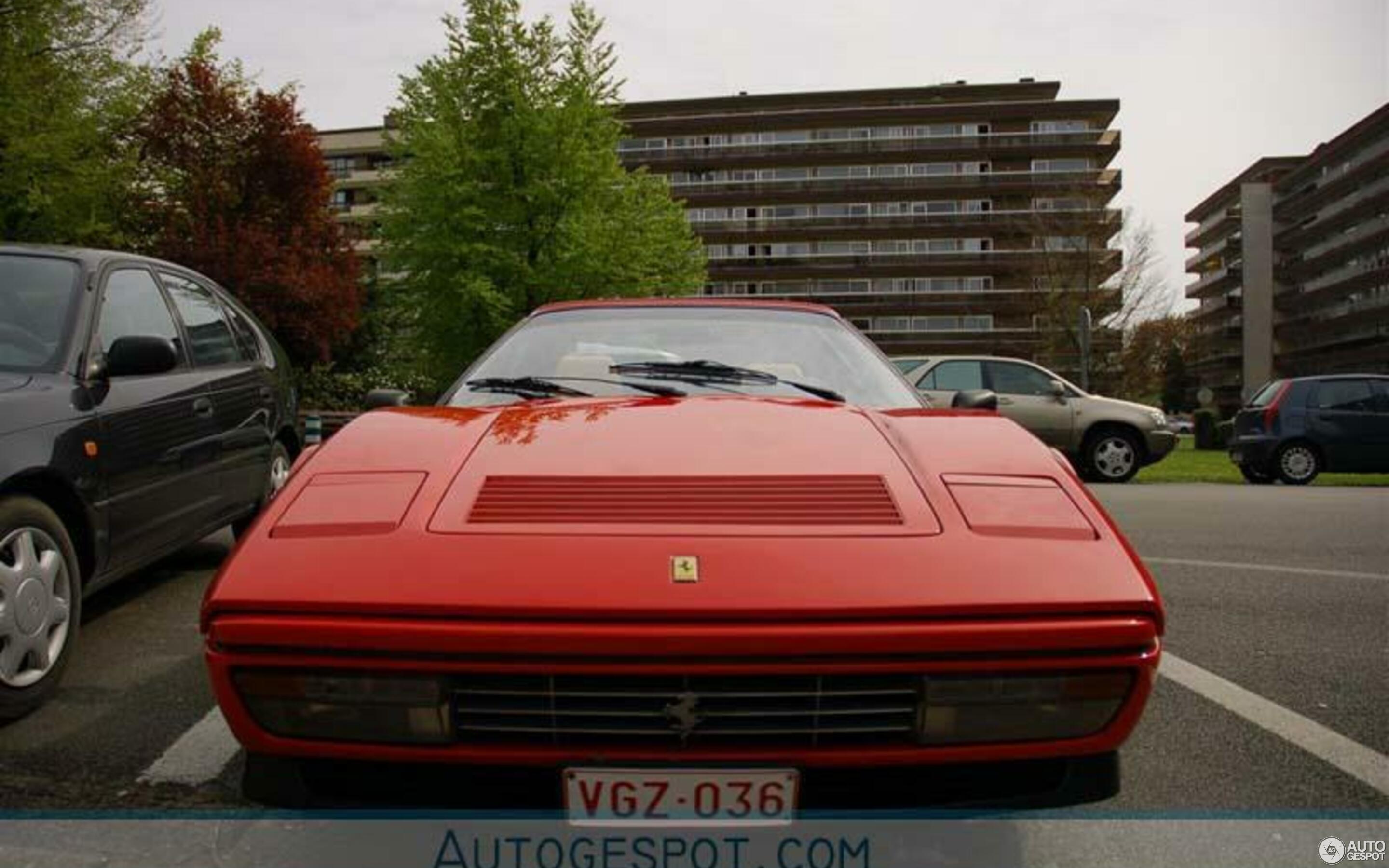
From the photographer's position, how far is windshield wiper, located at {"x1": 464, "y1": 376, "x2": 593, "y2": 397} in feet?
8.61

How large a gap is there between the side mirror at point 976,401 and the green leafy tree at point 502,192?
16.6 m

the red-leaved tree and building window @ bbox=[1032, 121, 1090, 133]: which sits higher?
building window @ bbox=[1032, 121, 1090, 133]

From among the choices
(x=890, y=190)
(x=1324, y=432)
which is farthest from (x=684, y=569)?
(x=890, y=190)

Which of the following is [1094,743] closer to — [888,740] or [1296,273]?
[888,740]

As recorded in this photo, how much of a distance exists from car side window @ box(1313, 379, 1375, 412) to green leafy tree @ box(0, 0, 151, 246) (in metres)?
20.9

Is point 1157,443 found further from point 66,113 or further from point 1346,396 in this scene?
point 66,113

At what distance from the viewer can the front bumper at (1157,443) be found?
1241 centimetres

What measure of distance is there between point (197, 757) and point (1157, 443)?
12241mm

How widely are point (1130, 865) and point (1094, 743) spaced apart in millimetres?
638

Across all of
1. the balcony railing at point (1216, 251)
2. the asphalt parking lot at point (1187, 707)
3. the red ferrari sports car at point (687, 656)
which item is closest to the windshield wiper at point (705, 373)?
the red ferrari sports car at point (687, 656)

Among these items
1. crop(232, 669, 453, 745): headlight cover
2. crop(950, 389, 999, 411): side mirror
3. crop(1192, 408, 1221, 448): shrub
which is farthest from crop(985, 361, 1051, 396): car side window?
crop(1192, 408, 1221, 448): shrub

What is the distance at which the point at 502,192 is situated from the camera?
1981 centimetres

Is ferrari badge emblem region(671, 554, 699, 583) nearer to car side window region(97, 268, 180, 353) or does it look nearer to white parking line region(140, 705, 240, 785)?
white parking line region(140, 705, 240, 785)

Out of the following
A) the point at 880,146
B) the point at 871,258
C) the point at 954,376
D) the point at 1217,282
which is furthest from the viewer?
the point at 1217,282
